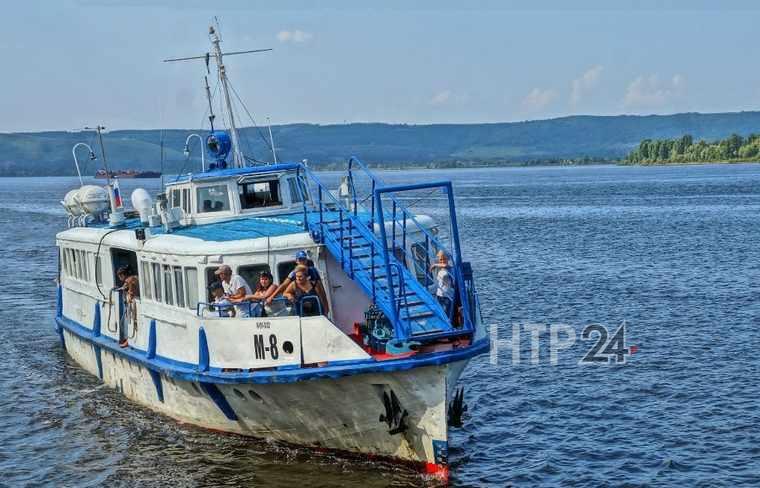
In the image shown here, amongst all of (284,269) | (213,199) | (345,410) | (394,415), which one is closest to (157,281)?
(213,199)

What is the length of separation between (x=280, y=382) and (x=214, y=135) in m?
9.50

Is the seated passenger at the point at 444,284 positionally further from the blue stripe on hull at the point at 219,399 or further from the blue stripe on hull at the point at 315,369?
the blue stripe on hull at the point at 219,399

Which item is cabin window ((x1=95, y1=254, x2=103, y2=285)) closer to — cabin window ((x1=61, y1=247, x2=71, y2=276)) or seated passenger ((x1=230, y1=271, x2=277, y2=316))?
cabin window ((x1=61, y1=247, x2=71, y2=276))

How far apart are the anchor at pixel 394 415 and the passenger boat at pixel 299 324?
0.09ft

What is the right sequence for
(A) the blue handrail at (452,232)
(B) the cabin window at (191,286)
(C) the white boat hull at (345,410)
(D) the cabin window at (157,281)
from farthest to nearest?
(D) the cabin window at (157,281), (B) the cabin window at (191,286), (C) the white boat hull at (345,410), (A) the blue handrail at (452,232)

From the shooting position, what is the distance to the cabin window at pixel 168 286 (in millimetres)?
21797

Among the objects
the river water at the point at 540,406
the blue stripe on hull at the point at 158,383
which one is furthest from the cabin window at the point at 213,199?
the river water at the point at 540,406

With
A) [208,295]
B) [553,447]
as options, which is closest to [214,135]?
[208,295]

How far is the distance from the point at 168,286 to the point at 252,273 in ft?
9.01

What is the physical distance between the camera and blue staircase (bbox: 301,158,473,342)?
60.0 ft

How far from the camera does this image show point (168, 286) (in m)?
22.0

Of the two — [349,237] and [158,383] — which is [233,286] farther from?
[158,383]

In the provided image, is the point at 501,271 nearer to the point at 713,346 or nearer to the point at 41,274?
the point at 713,346

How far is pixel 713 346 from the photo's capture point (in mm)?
30891
